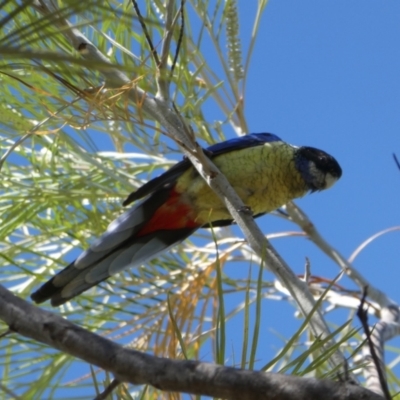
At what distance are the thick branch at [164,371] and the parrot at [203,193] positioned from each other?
1.15 m

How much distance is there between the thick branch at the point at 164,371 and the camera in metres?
0.59

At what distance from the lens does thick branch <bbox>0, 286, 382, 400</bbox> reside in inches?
23.1

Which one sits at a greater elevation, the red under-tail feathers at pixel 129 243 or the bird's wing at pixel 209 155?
the bird's wing at pixel 209 155

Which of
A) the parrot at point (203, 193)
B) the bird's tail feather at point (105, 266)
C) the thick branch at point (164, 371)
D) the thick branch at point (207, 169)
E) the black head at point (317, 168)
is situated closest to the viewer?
the thick branch at point (164, 371)

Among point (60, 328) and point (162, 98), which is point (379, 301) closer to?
point (162, 98)

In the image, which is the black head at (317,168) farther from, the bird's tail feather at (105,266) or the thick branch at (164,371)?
the thick branch at (164,371)

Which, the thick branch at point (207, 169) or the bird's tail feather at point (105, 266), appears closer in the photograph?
the thick branch at point (207, 169)

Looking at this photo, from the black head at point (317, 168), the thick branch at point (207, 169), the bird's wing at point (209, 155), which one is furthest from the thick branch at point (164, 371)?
the black head at point (317, 168)

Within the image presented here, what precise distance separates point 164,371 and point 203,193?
1.43 meters

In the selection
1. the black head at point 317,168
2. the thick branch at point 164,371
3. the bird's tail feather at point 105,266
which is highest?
the black head at point 317,168

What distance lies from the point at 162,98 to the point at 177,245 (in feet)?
2.84

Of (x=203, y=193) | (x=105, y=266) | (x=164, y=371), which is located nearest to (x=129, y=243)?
(x=105, y=266)

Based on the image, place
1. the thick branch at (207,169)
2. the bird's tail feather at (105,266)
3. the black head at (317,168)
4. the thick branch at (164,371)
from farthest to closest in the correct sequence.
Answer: the black head at (317,168) → the bird's tail feather at (105,266) → the thick branch at (207,169) → the thick branch at (164,371)

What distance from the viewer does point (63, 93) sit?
180 cm
